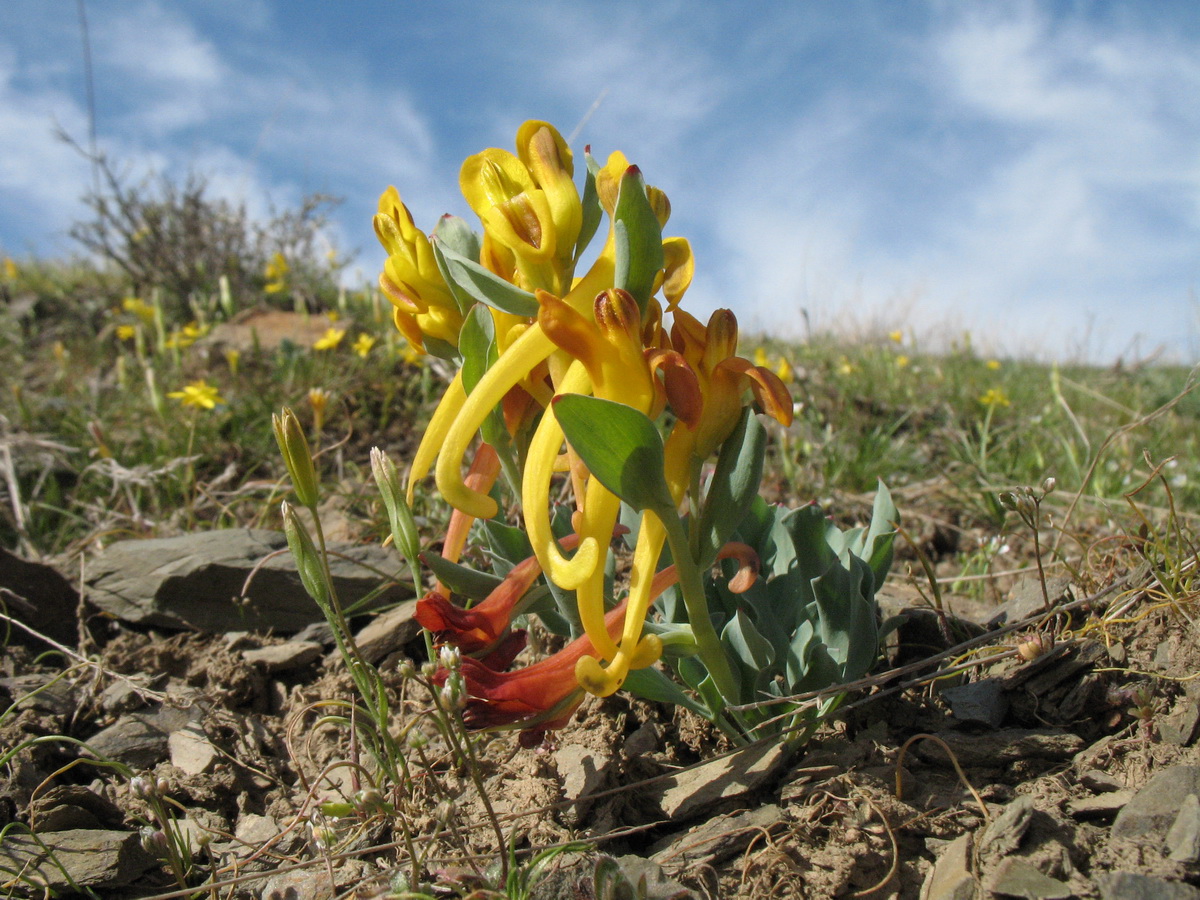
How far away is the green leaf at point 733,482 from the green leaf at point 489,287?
1.06ft

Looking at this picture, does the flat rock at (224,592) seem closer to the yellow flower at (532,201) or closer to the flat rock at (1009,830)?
the yellow flower at (532,201)

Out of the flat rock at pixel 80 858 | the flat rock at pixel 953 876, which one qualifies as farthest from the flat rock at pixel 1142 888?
the flat rock at pixel 80 858

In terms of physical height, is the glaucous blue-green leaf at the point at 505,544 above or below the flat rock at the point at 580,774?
above

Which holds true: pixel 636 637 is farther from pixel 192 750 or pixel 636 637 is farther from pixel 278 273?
pixel 278 273

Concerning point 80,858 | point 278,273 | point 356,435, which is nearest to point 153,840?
point 80,858

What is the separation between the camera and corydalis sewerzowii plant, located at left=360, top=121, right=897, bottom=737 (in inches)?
36.9

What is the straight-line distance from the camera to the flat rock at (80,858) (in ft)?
4.00

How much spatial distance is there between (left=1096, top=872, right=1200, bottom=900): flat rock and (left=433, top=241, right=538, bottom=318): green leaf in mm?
986

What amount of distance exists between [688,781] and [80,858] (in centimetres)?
98

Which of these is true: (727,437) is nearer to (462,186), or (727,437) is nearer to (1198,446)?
(462,186)

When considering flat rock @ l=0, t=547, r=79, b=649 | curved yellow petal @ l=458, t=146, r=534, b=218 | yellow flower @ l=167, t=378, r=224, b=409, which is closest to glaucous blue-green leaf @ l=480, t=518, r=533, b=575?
curved yellow petal @ l=458, t=146, r=534, b=218

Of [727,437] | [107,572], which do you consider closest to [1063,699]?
[727,437]

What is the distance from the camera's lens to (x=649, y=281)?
1.00m

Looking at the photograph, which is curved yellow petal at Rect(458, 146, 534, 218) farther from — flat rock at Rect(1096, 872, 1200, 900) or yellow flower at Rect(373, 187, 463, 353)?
flat rock at Rect(1096, 872, 1200, 900)
